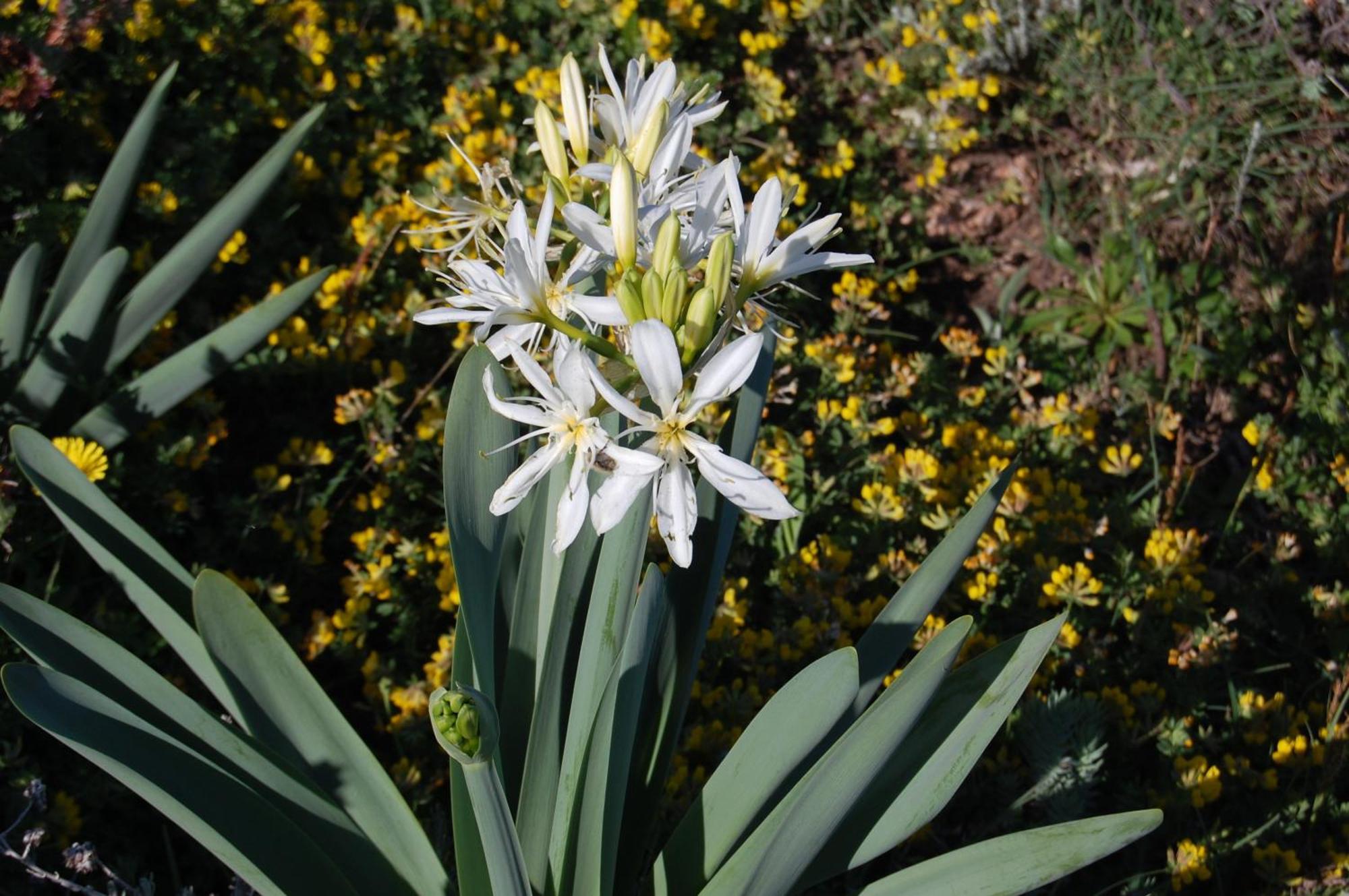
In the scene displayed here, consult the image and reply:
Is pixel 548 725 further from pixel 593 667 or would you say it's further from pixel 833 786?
pixel 833 786

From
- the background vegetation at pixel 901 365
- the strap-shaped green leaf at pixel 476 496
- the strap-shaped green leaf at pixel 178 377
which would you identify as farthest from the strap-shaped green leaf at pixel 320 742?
the strap-shaped green leaf at pixel 178 377

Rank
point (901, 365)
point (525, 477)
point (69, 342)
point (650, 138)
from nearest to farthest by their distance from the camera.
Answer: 1. point (525, 477)
2. point (650, 138)
3. point (69, 342)
4. point (901, 365)

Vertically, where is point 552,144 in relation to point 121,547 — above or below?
above

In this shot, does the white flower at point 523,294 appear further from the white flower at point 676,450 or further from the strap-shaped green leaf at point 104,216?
the strap-shaped green leaf at point 104,216

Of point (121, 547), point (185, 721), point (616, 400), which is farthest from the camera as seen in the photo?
point (121, 547)

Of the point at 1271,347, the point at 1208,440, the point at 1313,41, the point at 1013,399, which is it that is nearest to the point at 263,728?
the point at 1013,399

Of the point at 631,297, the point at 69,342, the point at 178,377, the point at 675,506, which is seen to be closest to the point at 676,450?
the point at 675,506
